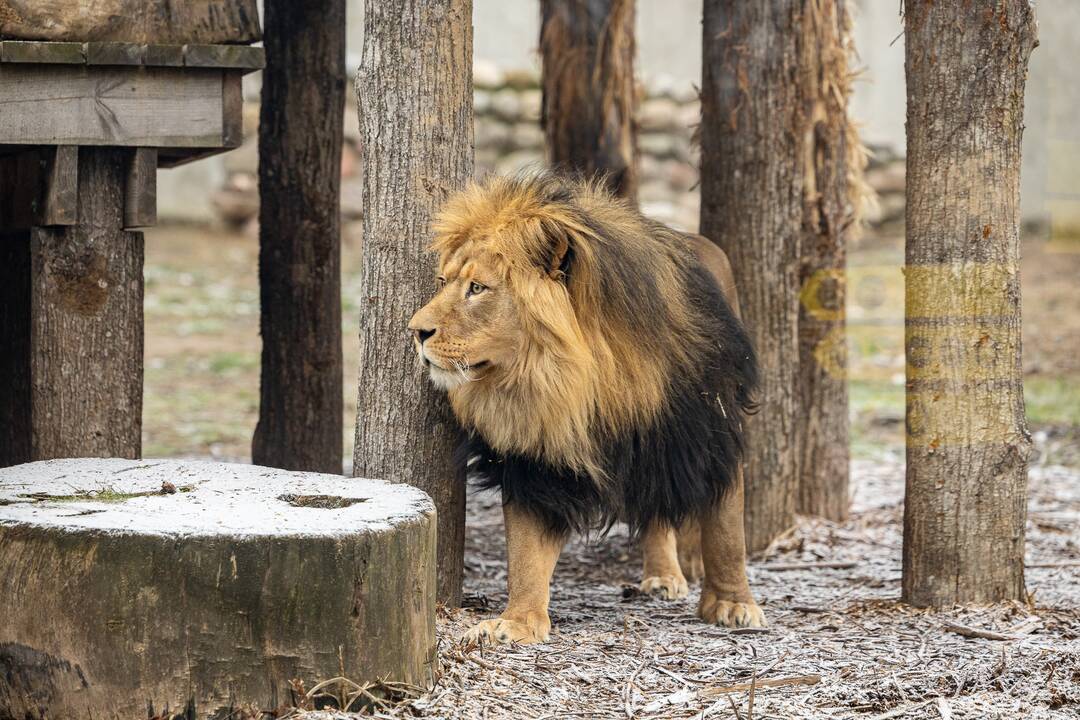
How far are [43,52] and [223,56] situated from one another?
2.16 feet

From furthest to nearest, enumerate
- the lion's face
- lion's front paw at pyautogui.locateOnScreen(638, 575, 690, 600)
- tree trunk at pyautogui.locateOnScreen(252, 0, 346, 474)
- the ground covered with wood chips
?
tree trunk at pyautogui.locateOnScreen(252, 0, 346, 474) < lion's front paw at pyautogui.locateOnScreen(638, 575, 690, 600) < the lion's face < the ground covered with wood chips

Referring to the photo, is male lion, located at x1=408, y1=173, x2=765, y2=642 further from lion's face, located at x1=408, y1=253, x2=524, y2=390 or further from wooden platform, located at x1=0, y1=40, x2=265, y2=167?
wooden platform, located at x1=0, y1=40, x2=265, y2=167

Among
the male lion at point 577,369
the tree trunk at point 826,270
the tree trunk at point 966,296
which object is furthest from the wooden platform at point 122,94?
the tree trunk at point 826,270

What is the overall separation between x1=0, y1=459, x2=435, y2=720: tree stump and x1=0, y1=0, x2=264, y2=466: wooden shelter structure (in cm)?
153

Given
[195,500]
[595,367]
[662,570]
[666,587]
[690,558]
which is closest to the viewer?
[195,500]

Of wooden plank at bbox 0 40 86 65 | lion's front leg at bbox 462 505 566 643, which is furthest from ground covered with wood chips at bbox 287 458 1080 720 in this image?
wooden plank at bbox 0 40 86 65

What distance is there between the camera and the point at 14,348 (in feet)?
19.4

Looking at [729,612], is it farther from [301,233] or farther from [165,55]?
[165,55]

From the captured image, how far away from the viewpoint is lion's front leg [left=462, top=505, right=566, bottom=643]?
4.69m

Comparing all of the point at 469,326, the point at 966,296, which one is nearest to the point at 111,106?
the point at 469,326

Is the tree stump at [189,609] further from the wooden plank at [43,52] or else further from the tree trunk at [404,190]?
the wooden plank at [43,52]

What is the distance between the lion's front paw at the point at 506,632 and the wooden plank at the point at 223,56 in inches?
91.7

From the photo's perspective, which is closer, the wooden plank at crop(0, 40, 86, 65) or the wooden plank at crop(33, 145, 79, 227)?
the wooden plank at crop(0, 40, 86, 65)

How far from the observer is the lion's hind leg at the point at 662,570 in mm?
5699
